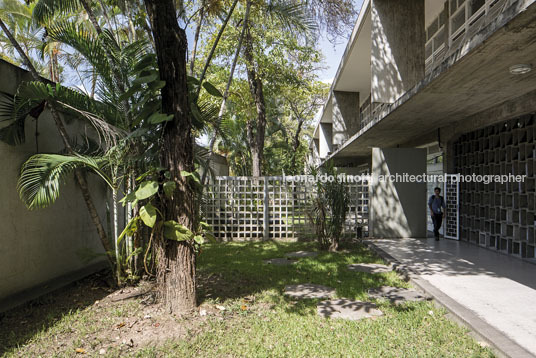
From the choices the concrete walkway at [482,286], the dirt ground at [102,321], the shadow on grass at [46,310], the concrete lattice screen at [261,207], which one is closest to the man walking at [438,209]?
the concrete walkway at [482,286]

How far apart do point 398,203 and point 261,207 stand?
144 inches

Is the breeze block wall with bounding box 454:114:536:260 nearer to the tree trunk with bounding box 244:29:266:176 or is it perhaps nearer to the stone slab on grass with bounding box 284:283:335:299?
the stone slab on grass with bounding box 284:283:335:299

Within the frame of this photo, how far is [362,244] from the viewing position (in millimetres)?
8328

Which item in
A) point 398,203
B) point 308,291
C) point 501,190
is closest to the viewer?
point 308,291

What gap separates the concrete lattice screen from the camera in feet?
30.0

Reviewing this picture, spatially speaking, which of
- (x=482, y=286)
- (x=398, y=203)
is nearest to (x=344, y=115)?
(x=398, y=203)

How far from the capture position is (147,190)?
11.2ft

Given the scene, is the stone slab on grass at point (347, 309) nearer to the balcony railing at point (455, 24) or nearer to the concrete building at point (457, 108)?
the concrete building at point (457, 108)

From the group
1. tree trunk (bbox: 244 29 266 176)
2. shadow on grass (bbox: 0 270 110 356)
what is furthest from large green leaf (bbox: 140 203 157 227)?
tree trunk (bbox: 244 29 266 176)

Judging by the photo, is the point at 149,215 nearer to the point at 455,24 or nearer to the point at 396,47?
the point at 396,47

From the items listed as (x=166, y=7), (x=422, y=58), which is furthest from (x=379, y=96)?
(x=166, y=7)

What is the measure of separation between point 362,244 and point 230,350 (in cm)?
598

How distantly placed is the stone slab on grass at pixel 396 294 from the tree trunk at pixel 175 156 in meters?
2.42

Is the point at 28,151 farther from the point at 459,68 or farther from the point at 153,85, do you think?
the point at 459,68
